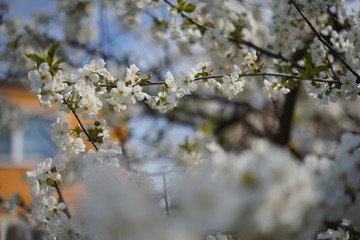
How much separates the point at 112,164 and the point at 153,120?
3.41m

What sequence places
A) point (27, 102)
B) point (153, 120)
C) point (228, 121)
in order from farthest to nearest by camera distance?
point (27, 102), point (228, 121), point (153, 120)

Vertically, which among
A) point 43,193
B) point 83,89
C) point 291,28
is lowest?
point 43,193

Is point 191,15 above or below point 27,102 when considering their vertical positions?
below

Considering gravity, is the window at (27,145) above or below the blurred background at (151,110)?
above

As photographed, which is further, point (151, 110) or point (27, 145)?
point (27, 145)

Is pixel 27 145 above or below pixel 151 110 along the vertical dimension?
above

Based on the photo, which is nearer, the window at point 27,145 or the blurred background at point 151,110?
the blurred background at point 151,110

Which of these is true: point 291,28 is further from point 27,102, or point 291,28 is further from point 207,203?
point 27,102

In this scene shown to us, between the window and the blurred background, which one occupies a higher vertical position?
the window

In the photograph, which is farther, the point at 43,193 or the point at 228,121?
the point at 228,121

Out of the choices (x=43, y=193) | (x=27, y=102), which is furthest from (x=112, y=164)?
(x=27, y=102)

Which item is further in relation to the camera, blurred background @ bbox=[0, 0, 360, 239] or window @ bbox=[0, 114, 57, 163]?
window @ bbox=[0, 114, 57, 163]

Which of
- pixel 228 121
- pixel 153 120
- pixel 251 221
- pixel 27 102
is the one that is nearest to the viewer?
pixel 251 221

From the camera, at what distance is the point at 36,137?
9.59 m
